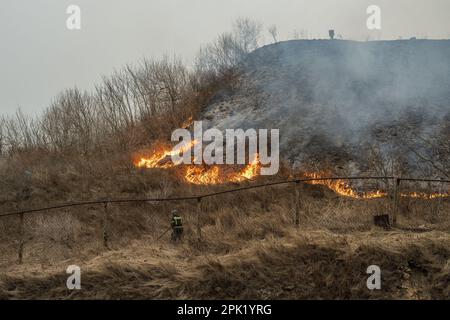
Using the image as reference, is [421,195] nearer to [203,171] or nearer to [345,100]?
[203,171]

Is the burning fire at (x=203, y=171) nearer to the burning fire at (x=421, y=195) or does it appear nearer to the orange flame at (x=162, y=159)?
the orange flame at (x=162, y=159)

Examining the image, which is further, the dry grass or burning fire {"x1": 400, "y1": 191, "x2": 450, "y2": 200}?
burning fire {"x1": 400, "y1": 191, "x2": 450, "y2": 200}

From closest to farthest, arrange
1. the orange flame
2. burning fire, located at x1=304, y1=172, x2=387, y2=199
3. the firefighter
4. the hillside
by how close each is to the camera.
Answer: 1. the firefighter
2. burning fire, located at x1=304, y1=172, x2=387, y2=199
3. the hillside
4. the orange flame

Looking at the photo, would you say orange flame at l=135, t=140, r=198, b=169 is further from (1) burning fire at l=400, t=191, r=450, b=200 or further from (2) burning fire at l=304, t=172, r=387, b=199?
(1) burning fire at l=400, t=191, r=450, b=200

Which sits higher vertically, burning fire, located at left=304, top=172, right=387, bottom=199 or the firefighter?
burning fire, located at left=304, top=172, right=387, bottom=199

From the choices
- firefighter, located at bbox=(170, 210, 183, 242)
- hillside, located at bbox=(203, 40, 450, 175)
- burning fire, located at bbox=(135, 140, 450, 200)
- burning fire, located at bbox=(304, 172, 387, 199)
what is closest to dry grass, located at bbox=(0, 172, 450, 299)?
firefighter, located at bbox=(170, 210, 183, 242)

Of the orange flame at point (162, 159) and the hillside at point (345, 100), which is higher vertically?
the hillside at point (345, 100)

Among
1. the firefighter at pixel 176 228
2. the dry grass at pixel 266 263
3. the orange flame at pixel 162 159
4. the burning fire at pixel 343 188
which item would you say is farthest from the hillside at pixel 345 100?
the firefighter at pixel 176 228

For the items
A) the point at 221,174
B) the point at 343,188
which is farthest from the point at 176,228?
the point at 221,174

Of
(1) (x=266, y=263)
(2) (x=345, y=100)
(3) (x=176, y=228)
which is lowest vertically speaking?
(1) (x=266, y=263)

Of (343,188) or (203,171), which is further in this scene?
(203,171)

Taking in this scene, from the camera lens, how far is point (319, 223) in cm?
1078

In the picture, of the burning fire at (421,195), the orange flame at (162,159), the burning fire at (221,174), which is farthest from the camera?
the orange flame at (162,159)

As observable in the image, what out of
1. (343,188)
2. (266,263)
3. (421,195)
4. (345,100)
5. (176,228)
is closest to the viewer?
(266,263)
